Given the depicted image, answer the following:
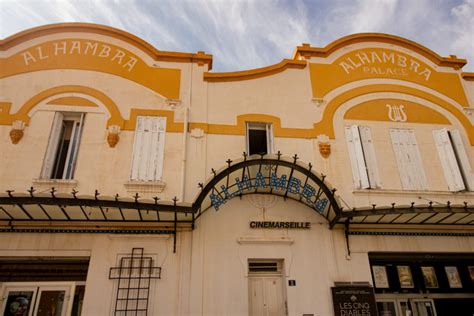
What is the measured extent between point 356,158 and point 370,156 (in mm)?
525

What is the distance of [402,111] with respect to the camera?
492 inches

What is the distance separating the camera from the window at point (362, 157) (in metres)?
11.0

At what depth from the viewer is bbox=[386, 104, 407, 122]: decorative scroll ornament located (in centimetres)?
1231

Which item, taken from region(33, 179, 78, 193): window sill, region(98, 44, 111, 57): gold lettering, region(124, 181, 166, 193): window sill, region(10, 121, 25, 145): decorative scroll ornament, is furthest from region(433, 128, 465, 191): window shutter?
region(10, 121, 25, 145): decorative scroll ornament

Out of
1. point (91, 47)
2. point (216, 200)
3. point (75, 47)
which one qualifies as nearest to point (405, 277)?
point (216, 200)

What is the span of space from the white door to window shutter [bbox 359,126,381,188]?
429 centimetres

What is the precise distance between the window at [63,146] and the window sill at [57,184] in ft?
0.77

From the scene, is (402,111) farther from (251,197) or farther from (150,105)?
(150,105)

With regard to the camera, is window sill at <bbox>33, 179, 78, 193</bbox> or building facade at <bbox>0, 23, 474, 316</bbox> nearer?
building facade at <bbox>0, 23, 474, 316</bbox>

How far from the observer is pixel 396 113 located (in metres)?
12.4

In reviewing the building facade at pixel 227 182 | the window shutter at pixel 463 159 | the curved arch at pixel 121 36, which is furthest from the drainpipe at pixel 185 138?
the window shutter at pixel 463 159

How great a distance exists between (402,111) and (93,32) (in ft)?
37.5

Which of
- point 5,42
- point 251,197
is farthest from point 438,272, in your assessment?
point 5,42

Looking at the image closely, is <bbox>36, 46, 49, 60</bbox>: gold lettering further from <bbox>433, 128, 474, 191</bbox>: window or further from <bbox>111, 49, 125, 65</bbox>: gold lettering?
<bbox>433, 128, 474, 191</bbox>: window
